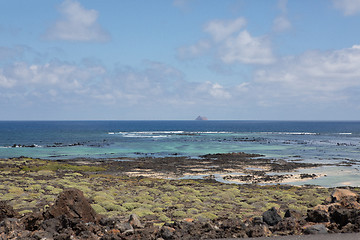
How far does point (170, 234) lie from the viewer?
11516 millimetres

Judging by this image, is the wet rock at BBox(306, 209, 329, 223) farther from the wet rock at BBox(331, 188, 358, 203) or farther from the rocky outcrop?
the wet rock at BBox(331, 188, 358, 203)

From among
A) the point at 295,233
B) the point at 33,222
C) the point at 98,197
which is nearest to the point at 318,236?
the point at 295,233

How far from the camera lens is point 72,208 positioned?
13.9 m

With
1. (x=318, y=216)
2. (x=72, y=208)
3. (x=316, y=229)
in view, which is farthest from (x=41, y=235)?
(x=318, y=216)

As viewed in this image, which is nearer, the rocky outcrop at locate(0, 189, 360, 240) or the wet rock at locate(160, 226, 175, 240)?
the wet rock at locate(160, 226, 175, 240)

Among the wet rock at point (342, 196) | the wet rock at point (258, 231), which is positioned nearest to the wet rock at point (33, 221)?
the wet rock at point (258, 231)

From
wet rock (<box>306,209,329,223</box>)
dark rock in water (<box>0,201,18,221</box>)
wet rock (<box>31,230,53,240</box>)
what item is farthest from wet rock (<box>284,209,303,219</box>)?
dark rock in water (<box>0,201,18,221</box>)

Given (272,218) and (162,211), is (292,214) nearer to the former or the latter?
(272,218)

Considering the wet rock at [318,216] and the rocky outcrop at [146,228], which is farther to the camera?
the wet rock at [318,216]

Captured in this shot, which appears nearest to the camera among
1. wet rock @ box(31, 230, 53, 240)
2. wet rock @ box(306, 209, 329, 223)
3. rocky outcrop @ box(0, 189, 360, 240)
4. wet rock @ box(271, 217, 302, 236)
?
wet rock @ box(31, 230, 53, 240)

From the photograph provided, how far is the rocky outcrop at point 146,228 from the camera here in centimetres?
1153

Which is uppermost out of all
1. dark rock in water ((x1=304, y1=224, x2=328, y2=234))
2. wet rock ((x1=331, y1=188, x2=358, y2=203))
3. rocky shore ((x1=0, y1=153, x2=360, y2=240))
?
wet rock ((x1=331, y1=188, x2=358, y2=203))

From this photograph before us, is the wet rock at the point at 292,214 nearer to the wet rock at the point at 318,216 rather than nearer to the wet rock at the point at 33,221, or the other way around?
the wet rock at the point at 318,216

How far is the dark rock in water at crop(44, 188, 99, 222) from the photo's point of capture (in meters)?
13.7
